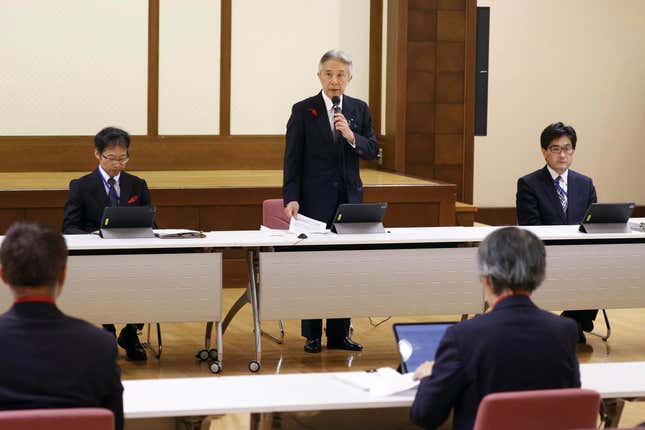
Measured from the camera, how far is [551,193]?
6.00 meters

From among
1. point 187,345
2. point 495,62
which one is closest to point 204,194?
point 187,345

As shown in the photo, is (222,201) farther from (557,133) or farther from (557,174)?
(557,133)

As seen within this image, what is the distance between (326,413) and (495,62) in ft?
26.3

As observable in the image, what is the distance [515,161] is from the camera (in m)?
10.7

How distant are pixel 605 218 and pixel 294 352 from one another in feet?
5.77

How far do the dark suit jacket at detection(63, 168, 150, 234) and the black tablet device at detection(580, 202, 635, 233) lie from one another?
2310 mm

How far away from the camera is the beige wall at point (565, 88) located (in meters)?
10.6

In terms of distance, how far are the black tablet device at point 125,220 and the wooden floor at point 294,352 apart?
695 mm

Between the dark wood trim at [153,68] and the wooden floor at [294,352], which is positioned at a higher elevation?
the dark wood trim at [153,68]

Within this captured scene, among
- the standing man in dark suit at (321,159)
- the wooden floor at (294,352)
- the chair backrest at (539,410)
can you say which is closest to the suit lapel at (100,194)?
the wooden floor at (294,352)

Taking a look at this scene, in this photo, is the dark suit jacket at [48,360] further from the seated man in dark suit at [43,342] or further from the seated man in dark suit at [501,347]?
the seated man in dark suit at [501,347]

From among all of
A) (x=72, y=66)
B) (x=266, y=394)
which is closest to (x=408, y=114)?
(x=72, y=66)

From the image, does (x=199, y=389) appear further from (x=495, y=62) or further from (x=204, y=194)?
(x=495, y=62)

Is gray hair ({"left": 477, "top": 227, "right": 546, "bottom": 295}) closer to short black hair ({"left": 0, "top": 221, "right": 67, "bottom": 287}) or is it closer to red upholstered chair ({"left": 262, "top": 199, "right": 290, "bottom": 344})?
short black hair ({"left": 0, "top": 221, "right": 67, "bottom": 287})
